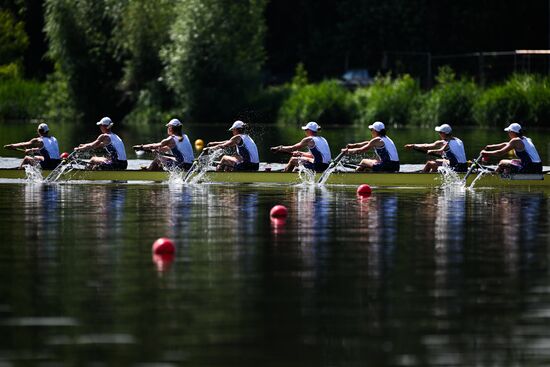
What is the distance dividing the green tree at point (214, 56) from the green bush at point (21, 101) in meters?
8.17

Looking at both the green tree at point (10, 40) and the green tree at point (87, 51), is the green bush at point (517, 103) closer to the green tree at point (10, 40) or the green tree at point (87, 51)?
the green tree at point (87, 51)

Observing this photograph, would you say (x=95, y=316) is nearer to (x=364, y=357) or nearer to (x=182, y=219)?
(x=364, y=357)

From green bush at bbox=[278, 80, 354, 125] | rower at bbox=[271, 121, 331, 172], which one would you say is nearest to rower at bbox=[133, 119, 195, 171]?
rower at bbox=[271, 121, 331, 172]

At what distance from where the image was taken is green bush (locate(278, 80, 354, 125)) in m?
60.1

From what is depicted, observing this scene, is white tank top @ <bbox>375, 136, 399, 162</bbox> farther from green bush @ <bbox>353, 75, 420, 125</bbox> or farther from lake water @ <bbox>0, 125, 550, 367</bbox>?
green bush @ <bbox>353, 75, 420, 125</bbox>

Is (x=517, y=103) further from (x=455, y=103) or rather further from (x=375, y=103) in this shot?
(x=375, y=103)

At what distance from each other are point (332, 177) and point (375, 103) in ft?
101


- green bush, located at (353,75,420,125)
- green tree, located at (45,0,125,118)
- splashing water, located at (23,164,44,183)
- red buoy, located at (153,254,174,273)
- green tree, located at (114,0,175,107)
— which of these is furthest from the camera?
green tree, located at (45,0,125,118)

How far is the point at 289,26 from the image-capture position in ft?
263

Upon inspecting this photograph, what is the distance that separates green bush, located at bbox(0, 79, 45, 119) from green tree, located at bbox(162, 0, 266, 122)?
8169 millimetres

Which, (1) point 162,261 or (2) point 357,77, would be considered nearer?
(1) point 162,261

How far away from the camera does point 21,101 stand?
66.7 meters

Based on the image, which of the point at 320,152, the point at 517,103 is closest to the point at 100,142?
the point at 320,152

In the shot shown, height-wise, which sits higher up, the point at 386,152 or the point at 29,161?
the point at 386,152
